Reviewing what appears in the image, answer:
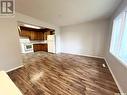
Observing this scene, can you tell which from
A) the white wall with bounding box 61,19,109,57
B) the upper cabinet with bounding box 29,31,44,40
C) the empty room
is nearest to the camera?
the empty room

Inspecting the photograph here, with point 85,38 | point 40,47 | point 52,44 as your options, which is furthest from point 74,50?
point 40,47

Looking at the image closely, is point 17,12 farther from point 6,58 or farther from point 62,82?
point 62,82

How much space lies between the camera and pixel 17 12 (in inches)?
128

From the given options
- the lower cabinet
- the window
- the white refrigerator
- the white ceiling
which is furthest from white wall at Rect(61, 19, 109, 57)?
the window

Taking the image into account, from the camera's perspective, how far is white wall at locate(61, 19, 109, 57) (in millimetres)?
5020

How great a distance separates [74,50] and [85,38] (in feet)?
4.26

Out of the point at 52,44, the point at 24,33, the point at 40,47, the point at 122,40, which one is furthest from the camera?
the point at 40,47

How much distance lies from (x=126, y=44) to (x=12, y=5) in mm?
3620

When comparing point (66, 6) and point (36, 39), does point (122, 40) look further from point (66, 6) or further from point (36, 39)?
point (36, 39)

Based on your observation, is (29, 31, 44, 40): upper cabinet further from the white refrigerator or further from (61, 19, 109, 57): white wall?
(61, 19, 109, 57): white wall

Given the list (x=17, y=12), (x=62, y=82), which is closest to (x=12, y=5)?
(x=17, y=12)

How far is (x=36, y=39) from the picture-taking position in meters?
8.48

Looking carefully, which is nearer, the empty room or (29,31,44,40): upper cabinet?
the empty room

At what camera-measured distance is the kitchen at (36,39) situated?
7.09 meters
